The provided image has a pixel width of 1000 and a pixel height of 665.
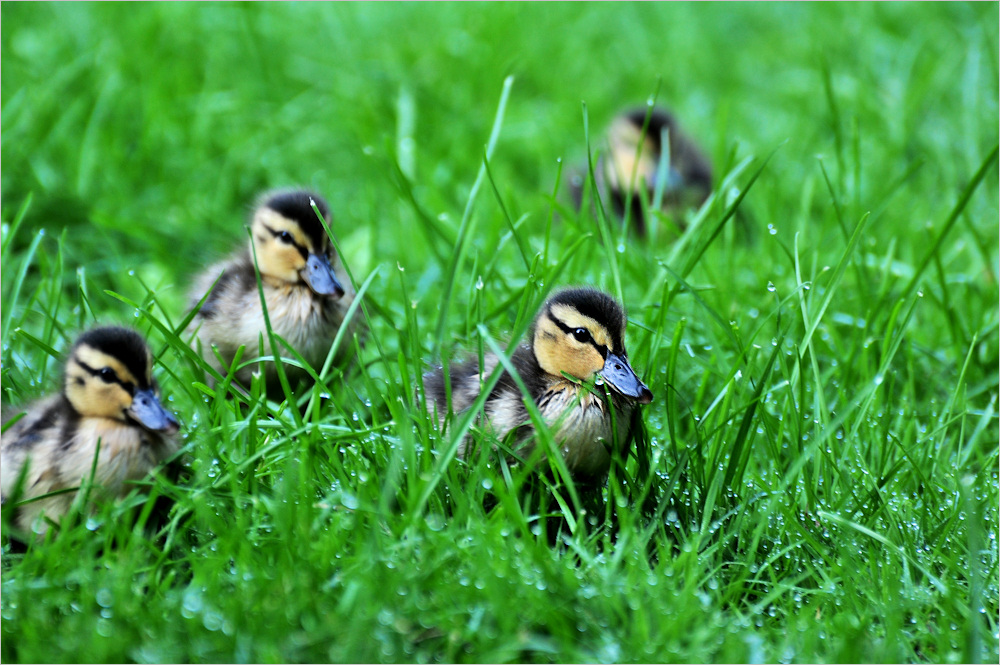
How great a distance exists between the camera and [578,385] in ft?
7.88

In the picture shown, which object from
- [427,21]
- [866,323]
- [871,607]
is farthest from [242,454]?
[427,21]

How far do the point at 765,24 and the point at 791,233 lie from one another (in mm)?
3132

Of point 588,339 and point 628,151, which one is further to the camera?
point 628,151

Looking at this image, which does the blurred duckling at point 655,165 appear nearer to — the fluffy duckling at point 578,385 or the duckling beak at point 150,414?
the fluffy duckling at point 578,385

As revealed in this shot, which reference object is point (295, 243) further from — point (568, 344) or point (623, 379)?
point (623, 379)

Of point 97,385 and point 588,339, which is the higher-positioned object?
point 588,339

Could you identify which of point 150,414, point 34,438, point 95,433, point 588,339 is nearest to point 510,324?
point 588,339

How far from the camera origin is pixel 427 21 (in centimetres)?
621

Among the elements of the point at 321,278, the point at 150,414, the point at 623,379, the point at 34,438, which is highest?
the point at 623,379

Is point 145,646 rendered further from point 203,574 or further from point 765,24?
point 765,24

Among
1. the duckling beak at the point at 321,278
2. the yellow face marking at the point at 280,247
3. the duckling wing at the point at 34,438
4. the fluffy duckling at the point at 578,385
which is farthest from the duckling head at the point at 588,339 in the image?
the duckling wing at the point at 34,438

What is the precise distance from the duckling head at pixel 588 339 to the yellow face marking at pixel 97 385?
1027 millimetres

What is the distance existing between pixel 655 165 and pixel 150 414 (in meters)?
3.36

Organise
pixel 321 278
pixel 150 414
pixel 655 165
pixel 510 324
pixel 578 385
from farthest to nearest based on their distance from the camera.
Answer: pixel 655 165 < pixel 510 324 < pixel 321 278 < pixel 578 385 < pixel 150 414
